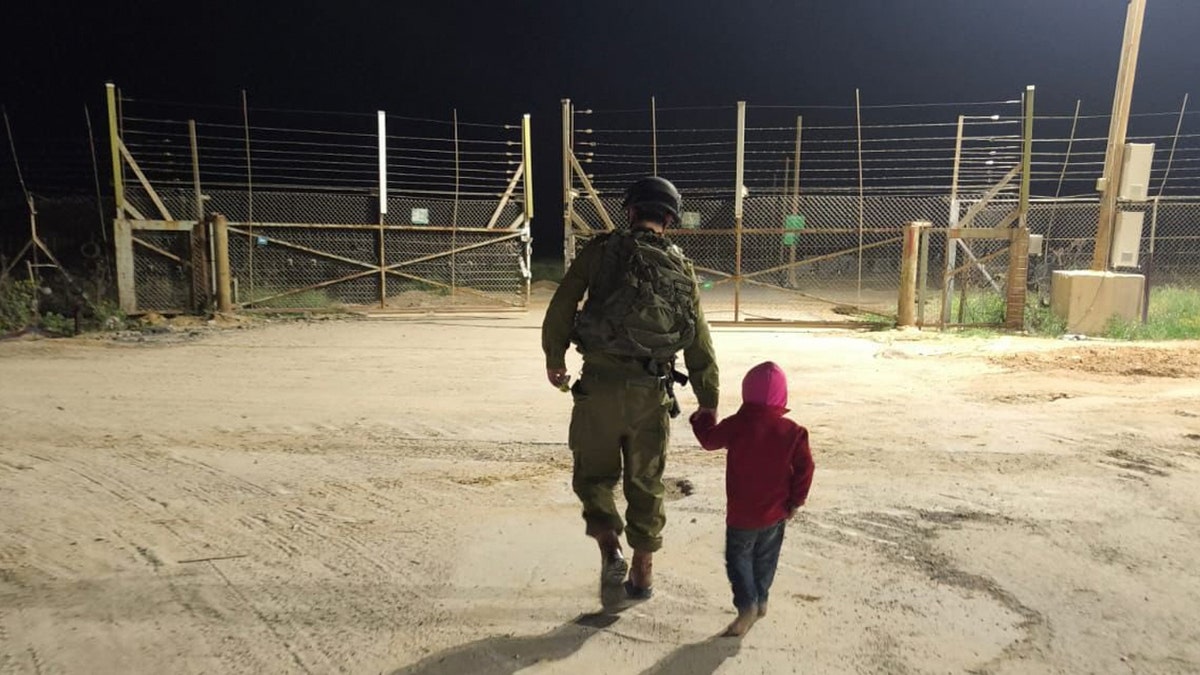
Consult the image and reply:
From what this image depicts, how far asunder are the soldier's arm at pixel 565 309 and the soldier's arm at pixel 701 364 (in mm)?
493

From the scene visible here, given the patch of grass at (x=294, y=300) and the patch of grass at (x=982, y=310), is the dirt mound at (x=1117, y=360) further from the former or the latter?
the patch of grass at (x=294, y=300)

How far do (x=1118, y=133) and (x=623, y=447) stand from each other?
473 inches

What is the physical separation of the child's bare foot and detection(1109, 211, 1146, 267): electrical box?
38.4 ft

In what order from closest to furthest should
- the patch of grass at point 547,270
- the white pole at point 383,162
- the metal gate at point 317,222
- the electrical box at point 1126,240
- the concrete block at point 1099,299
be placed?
the concrete block at point 1099,299, the electrical box at point 1126,240, the metal gate at point 317,222, the white pole at point 383,162, the patch of grass at point 547,270

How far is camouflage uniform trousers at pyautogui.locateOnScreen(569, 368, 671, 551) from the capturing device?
3.16 meters

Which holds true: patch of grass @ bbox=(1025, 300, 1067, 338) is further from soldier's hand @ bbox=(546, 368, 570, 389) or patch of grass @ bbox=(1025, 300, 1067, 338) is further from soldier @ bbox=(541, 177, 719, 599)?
soldier's hand @ bbox=(546, 368, 570, 389)

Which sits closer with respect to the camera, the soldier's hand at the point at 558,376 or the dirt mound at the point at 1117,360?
the soldier's hand at the point at 558,376

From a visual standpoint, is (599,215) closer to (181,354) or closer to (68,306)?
(181,354)

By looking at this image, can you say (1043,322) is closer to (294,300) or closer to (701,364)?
(701,364)

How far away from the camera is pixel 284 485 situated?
15.2 feet

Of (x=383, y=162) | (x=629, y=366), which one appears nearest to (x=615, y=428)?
(x=629, y=366)

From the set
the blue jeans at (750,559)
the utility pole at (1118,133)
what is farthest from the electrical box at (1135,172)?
the blue jeans at (750,559)

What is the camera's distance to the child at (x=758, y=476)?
2.83m

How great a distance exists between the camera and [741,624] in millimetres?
2932
